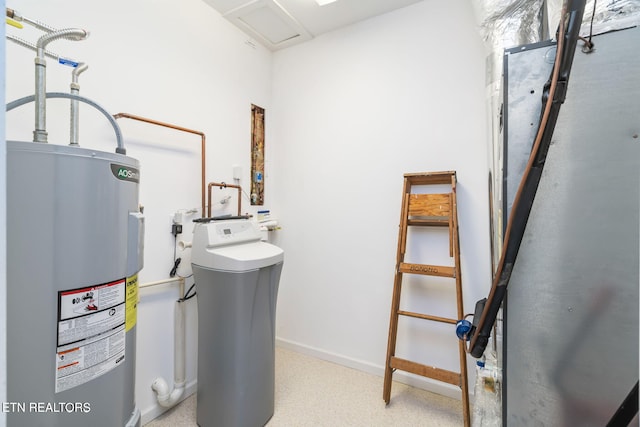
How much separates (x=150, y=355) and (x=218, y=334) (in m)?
0.53

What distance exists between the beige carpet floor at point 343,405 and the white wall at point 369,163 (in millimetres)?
150

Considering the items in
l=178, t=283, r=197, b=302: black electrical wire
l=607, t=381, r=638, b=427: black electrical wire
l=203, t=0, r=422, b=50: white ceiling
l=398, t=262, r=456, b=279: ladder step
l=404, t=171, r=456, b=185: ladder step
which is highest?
l=203, t=0, r=422, b=50: white ceiling

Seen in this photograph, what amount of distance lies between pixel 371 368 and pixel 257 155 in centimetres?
201

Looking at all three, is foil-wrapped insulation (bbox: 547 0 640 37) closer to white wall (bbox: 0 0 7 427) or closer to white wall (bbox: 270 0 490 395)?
white wall (bbox: 270 0 490 395)

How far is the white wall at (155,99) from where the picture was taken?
129 cm

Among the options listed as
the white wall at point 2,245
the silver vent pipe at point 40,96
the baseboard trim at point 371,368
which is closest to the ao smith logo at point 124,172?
the silver vent pipe at point 40,96

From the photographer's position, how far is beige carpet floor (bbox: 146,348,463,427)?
166cm

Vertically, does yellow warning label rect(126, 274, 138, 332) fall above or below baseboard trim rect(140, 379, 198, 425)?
above

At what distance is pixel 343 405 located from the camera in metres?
1.79

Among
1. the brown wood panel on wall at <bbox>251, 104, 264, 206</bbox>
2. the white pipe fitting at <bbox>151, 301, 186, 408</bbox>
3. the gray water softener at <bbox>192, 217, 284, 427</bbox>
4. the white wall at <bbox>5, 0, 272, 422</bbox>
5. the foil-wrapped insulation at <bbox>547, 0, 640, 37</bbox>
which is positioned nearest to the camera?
the foil-wrapped insulation at <bbox>547, 0, 640, 37</bbox>

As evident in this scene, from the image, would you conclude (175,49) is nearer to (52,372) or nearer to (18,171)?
(18,171)

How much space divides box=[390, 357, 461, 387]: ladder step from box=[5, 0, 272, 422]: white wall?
139 centimetres

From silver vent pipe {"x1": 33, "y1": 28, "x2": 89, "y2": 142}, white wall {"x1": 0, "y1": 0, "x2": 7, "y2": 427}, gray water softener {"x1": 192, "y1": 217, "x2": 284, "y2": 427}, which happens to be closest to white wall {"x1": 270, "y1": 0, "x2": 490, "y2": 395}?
gray water softener {"x1": 192, "y1": 217, "x2": 284, "y2": 427}

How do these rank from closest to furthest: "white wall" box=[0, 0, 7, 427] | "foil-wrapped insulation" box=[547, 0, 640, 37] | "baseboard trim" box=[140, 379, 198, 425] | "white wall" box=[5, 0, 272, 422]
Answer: "white wall" box=[0, 0, 7, 427]
"foil-wrapped insulation" box=[547, 0, 640, 37]
"white wall" box=[5, 0, 272, 422]
"baseboard trim" box=[140, 379, 198, 425]
